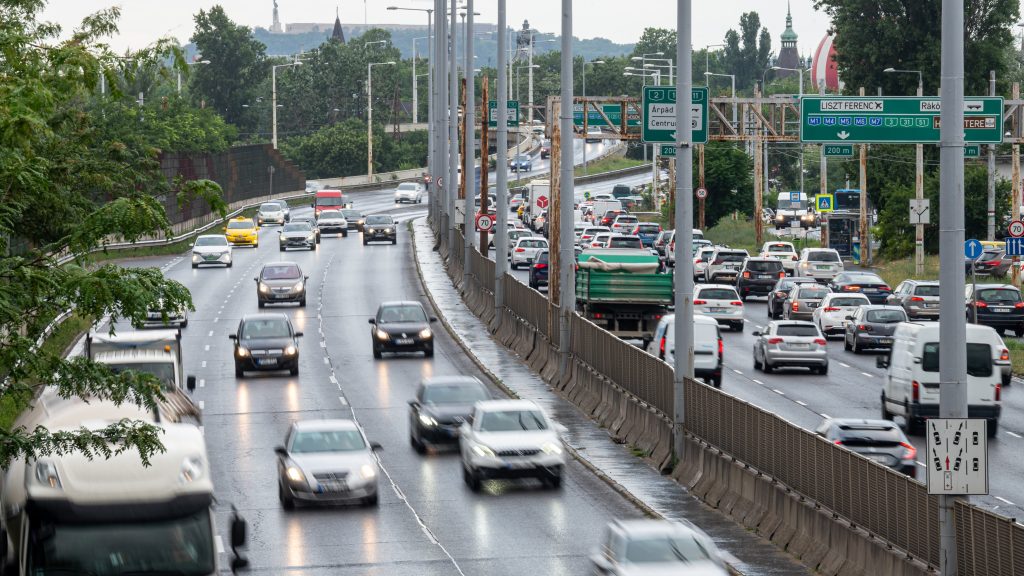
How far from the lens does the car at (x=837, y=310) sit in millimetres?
52531

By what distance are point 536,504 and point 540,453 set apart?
134 cm

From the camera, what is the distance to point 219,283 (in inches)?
2724

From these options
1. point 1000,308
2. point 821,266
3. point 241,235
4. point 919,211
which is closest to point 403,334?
point 1000,308

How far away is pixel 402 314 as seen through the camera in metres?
48.2

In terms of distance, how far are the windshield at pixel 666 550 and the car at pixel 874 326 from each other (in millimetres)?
31301

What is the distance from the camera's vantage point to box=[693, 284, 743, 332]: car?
5475 centimetres

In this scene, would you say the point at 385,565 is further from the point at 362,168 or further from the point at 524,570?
the point at 362,168

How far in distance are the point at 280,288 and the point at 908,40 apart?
4604 centimetres

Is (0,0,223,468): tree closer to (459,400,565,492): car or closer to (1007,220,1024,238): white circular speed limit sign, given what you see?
(459,400,565,492): car

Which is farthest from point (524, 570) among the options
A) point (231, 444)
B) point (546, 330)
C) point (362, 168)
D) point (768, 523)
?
point (362, 168)

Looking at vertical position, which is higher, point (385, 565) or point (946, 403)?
point (946, 403)

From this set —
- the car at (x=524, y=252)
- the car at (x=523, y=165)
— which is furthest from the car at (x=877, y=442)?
the car at (x=523, y=165)

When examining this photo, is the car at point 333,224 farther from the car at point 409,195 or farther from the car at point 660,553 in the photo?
the car at point 660,553

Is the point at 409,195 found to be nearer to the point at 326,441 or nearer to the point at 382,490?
the point at 382,490
